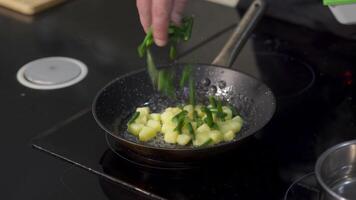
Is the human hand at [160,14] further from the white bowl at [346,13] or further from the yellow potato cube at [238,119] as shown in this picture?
the white bowl at [346,13]

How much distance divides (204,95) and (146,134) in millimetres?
168

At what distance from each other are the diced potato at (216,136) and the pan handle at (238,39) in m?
0.19

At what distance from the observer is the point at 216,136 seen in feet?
2.89

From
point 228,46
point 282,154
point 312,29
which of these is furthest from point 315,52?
point 282,154

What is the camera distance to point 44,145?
35.9 inches

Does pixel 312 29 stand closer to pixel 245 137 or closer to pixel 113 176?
pixel 245 137

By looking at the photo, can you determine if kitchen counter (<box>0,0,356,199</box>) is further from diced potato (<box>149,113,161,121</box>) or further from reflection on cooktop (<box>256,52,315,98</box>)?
diced potato (<box>149,113,161,121</box>)

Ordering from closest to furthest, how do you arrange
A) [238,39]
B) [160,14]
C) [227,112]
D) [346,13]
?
[160,14] → [227,112] → [238,39] → [346,13]

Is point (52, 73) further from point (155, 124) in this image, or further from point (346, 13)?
point (346, 13)

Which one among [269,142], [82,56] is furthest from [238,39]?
[82,56]

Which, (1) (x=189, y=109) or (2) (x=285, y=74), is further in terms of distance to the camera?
(2) (x=285, y=74)

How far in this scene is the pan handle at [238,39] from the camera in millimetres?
1053

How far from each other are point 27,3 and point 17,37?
0.12 meters

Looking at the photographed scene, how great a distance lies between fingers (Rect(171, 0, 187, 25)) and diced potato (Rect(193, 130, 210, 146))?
168mm
